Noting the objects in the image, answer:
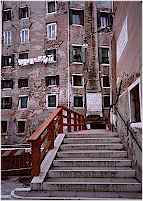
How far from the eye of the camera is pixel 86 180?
19.6 feet

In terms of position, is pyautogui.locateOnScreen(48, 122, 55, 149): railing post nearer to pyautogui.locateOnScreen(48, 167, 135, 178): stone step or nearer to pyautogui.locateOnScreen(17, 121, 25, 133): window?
pyautogui.locateOnScreen(48, 167, 135, 178): stone step

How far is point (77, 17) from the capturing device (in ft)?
93.4

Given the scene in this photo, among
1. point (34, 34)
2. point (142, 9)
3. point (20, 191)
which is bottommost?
point (20, 191)

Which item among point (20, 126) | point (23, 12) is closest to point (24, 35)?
point (23, 12)

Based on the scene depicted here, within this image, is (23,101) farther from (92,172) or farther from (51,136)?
(92,172)

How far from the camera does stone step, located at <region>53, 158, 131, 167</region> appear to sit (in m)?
6.64

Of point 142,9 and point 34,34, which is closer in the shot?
point 142,9

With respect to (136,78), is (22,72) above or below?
above

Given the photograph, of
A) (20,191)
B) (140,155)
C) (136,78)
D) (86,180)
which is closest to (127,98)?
(136,78)

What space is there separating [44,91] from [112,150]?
20628 millimetres

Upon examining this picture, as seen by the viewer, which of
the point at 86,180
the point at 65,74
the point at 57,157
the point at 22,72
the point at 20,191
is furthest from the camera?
the point at 22,72

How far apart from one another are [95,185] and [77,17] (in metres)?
24.9

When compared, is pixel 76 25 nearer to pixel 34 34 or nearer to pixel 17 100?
pixel 34 34

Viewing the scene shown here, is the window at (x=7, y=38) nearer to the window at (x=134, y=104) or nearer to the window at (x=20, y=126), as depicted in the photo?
the window at (x=20, y=126)
